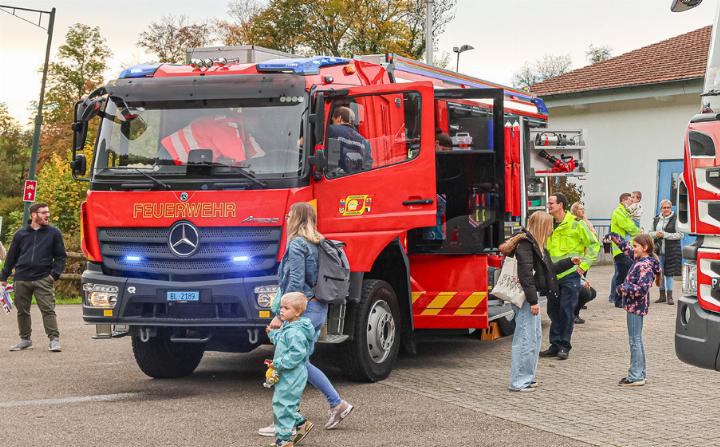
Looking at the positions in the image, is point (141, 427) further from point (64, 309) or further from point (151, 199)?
point (64, 309)

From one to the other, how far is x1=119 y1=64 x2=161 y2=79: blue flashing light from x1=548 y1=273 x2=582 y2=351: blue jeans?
517 centimetres

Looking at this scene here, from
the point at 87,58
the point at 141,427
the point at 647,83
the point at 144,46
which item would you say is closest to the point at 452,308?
the point at 141,427

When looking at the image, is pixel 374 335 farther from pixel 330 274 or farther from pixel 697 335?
pixel 697 335

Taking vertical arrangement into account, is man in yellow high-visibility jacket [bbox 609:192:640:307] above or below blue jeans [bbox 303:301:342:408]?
above

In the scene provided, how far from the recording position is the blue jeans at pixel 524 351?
30.5 feet

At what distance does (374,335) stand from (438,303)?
3.94 feet

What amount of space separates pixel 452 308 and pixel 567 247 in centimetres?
193

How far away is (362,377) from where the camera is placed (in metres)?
9.62

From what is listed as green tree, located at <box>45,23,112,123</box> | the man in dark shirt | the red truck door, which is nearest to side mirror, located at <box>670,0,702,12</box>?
the red truck door

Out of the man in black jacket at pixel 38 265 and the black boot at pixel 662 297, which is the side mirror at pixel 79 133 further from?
the black boot at pixel 662 297

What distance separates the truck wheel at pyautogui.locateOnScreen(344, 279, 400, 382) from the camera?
31.2 ft

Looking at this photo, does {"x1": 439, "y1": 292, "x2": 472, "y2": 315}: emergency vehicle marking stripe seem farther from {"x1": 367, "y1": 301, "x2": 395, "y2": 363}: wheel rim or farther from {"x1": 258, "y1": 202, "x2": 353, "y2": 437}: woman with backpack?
{"x1": 258, "y1": 202, "x2": 353, "y2": 437}: woman with backpack

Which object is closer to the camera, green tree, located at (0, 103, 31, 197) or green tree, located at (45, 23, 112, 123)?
green tree, located at (45, 23, 112, 123)

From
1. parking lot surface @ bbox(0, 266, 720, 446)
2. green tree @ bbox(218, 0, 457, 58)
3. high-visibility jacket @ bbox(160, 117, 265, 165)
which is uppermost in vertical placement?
green tree @ bbox(218, 0, 457, 58)
